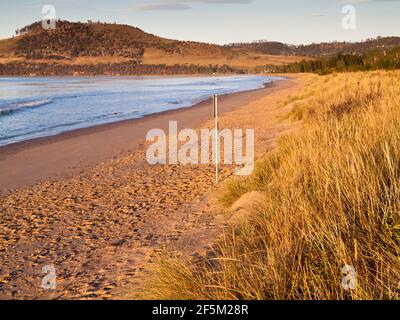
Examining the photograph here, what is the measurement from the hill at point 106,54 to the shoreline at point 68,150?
Answer: 93143 millimetres

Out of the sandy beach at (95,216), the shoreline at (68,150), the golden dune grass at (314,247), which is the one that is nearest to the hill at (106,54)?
the shoreline at (68,150)

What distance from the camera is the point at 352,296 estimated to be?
2.75 meters

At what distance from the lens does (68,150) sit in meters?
12.6

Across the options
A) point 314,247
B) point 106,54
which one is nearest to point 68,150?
point 314,247

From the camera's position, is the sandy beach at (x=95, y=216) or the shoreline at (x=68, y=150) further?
the shoreline at (x=68, y=150)

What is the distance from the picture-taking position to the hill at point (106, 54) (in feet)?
386

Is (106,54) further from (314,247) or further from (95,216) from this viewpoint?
(314,247)

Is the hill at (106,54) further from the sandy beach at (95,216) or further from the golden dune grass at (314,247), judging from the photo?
the golden dune grass at (314,247)

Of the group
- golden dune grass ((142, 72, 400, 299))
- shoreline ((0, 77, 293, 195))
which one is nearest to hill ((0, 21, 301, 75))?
shoreline ((0, 77, 293, 195))

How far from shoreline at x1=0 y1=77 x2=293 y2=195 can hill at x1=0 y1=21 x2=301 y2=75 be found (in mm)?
93143

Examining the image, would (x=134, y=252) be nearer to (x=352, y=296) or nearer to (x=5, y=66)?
(x=352, y=296)

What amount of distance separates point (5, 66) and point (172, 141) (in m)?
118

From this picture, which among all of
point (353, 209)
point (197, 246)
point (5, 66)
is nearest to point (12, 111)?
point (197, 246)

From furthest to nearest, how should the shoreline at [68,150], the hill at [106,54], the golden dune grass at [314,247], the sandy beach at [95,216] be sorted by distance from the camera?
the hill at [106,54], the shoreline at [68,150], the sandy beach at [95,216], the golden dune grass at [314,247]
